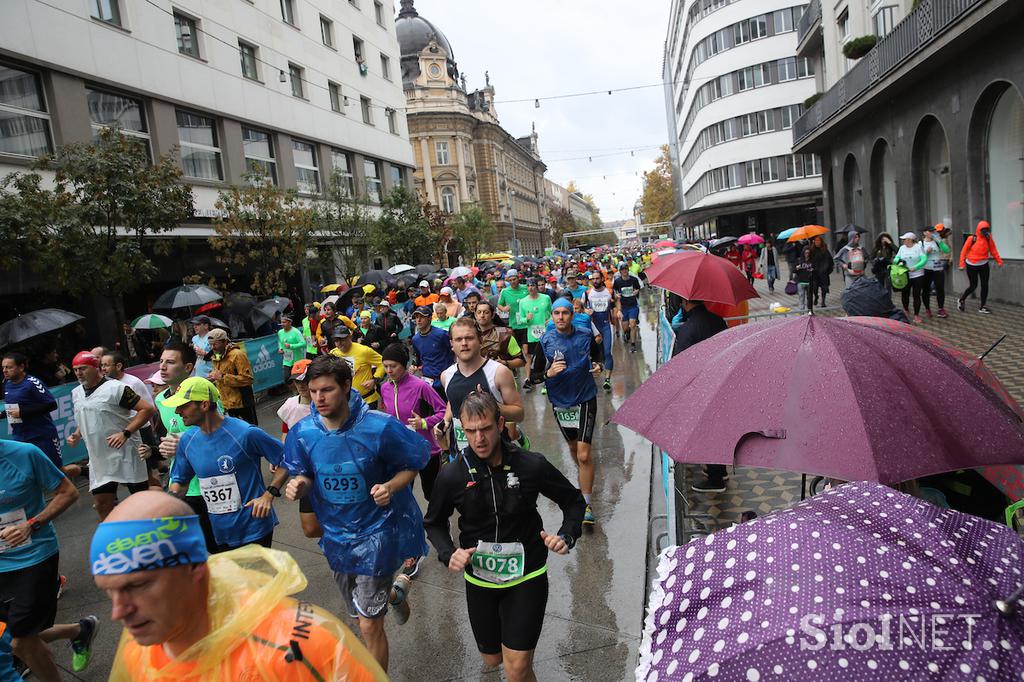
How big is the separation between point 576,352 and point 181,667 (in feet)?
16.2

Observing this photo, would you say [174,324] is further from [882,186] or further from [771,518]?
[882,186]

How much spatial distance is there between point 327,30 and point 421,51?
135 ft

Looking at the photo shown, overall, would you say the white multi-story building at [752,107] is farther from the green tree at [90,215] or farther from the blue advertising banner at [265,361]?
the green tree at [90,215]

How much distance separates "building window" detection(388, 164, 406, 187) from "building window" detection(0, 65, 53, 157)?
1913cm

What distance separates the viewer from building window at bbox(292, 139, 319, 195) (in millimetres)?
25984

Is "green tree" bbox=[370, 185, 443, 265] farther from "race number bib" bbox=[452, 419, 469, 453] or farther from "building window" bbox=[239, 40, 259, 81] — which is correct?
"race number bib" bbox=[452, 419, 469, 453]

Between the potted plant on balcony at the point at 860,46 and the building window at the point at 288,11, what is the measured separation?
20012 millimetres

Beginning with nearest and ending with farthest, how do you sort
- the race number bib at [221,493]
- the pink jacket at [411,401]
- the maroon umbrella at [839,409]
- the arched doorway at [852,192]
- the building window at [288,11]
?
the maroon umbrella at [839,409]
the race number bib at [221,493]
the pink jacket at [411,401]
the arched doorway at [852,192]
the building window at [288,11]

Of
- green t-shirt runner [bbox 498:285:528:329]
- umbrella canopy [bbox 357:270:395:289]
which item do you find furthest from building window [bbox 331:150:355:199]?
green t-shirt runner [bbox 498:285:528:329]

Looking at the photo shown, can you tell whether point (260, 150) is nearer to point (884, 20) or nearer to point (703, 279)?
point (884, 20)

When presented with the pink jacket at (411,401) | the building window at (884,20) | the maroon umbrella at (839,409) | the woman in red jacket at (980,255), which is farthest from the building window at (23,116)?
the building window at (884,20)

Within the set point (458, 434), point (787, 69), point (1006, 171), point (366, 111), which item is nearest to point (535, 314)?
point (458, 434)

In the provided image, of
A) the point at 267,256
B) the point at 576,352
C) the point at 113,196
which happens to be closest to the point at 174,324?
the point at 113,196
